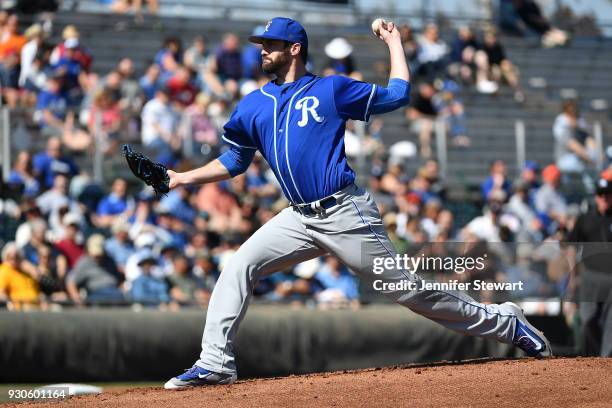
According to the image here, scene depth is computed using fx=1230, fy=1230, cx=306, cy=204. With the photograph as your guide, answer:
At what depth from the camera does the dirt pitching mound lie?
689cm

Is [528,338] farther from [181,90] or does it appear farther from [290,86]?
[181,90]

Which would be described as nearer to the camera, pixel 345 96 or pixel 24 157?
pixel 345 96

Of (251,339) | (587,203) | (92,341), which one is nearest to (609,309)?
(251,339)

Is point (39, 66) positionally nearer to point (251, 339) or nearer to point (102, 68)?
point (102, 68)

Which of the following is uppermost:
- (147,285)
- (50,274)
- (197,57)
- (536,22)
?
(536,22)

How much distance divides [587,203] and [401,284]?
392 inches

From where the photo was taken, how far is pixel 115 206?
14430mm

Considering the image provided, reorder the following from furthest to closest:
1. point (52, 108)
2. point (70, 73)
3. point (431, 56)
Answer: point (431, 56) < point (70, 73) < point (52, 108)

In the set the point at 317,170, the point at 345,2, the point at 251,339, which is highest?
the point at 345,2

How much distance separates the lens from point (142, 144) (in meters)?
15.4

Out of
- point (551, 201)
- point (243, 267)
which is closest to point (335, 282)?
point (551, 201)

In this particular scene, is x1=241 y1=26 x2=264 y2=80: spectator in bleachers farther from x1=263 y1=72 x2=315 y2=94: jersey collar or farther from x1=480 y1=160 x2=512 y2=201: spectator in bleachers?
x1=263 y1=72 x2=315 y2=94: jersey collar

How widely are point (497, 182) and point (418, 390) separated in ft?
32.3

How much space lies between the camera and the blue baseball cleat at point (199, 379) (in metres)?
7.37
